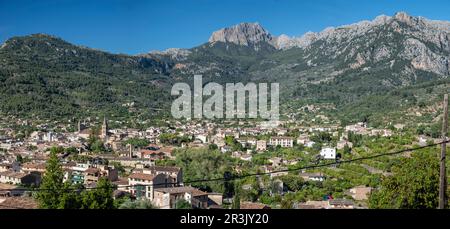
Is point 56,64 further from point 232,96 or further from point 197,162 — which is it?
point 197,162

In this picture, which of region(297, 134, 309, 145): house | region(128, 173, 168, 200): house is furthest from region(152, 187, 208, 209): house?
region(297, 134, 309, 145): house

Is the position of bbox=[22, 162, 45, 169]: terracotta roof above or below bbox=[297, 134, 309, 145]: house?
below

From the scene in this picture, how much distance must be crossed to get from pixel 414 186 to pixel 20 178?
19.1m

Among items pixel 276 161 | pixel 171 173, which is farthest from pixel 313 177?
pixel 171 173

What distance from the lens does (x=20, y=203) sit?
1306 cm

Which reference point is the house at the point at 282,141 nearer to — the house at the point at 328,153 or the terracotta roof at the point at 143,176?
the house at the point at 328,153

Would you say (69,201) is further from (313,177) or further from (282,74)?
(282,74)

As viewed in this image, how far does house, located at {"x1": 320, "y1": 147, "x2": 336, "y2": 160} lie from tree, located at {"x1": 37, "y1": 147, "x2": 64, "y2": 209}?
22.4 metres

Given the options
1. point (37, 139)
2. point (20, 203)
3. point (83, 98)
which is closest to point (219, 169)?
point (20, 203)

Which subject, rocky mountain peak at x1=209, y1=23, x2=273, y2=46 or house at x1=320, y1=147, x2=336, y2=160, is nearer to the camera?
house at x1=320, y1=147, x2=336, y2=160

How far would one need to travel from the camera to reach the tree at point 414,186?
896 cm

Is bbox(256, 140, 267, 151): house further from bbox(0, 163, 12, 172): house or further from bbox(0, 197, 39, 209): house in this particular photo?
bbox(0, 197, 39, 209): house

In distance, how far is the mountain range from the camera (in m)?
56.5

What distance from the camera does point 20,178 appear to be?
2220cm
